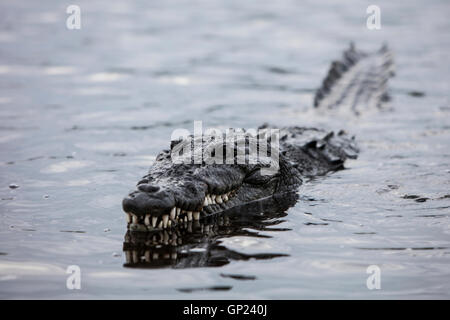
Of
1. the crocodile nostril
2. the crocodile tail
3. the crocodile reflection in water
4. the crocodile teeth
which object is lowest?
the crocodile reflection in water

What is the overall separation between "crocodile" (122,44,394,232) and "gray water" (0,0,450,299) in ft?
0.89

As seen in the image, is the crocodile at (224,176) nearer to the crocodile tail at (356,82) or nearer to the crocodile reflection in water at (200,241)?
the crocodile reflection in water at (200,241)

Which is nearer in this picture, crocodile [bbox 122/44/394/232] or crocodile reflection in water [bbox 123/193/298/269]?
crocodile reflection in water [bbox 123/193/298/269]

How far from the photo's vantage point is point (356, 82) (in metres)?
11.9

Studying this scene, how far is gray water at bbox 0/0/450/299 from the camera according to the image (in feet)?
15.1

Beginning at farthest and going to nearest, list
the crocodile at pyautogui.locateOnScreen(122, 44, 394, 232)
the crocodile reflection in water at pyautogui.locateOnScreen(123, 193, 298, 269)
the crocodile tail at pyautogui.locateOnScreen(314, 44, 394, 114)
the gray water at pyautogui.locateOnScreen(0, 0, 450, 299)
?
the crocodile tail at pyautogui.locateOnScreen(314, 44, 394, 114), the crocodile at pyautogui.locateOnScreen(122, 44, 394, 232), the crocodile reflection in water at pyautogui.locateOnScreen(123, 193, 298, 269), the gray water at pyautogui.locateOnScreen(0, 0, 450, 299)

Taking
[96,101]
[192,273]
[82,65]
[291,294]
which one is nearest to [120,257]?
[192,273]

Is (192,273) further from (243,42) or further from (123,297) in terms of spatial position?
(243,42)

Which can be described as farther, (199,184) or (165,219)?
(199,184)

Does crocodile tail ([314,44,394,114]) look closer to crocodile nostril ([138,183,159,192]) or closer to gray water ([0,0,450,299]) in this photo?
gray water ([0,0,450,299])

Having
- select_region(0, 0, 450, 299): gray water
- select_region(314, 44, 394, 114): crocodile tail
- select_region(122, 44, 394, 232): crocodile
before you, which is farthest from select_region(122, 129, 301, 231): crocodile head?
select_region(314, 44, 394, 114): crocodile tail

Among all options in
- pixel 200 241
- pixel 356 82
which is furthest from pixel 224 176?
pixel 356 82

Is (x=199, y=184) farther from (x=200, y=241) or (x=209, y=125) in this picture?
(x=209, y=125)

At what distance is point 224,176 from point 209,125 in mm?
4211
